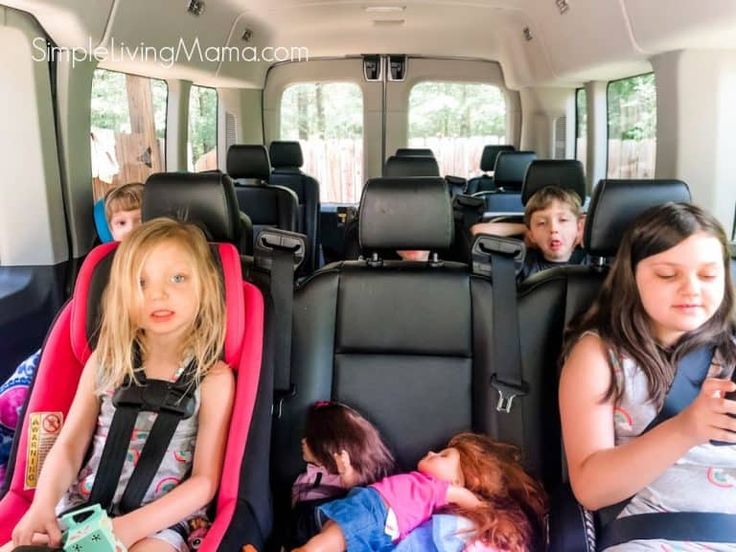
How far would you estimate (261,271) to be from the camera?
208cm

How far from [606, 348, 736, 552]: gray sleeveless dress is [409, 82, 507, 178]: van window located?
644 centimetres

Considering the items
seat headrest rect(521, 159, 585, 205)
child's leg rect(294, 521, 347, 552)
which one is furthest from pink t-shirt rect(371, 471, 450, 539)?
seat headrest rect(521, 159, 585, 205)

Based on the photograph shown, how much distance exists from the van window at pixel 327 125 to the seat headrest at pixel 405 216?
18.9 feet

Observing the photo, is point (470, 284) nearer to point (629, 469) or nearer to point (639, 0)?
point (629, 469)

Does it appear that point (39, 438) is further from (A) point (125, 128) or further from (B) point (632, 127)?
(B) point (632, 127)

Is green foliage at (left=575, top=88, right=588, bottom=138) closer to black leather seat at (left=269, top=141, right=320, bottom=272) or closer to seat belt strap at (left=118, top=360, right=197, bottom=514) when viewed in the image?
black leather seat at (left=269, top=141, right=320, bottom=272)

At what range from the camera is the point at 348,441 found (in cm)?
192

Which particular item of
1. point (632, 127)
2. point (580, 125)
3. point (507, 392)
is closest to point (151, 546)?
point (507, 392)

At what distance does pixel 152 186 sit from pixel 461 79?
20.4 ft

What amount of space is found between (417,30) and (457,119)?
1.89 m

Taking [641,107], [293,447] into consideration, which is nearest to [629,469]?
[293,447]

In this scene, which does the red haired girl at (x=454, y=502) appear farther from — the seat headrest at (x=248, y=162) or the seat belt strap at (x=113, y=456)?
the seat headrest at (x=248, y=162)

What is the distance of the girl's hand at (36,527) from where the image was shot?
1.44 m

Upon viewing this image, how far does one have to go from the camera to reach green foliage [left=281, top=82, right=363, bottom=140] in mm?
7801
